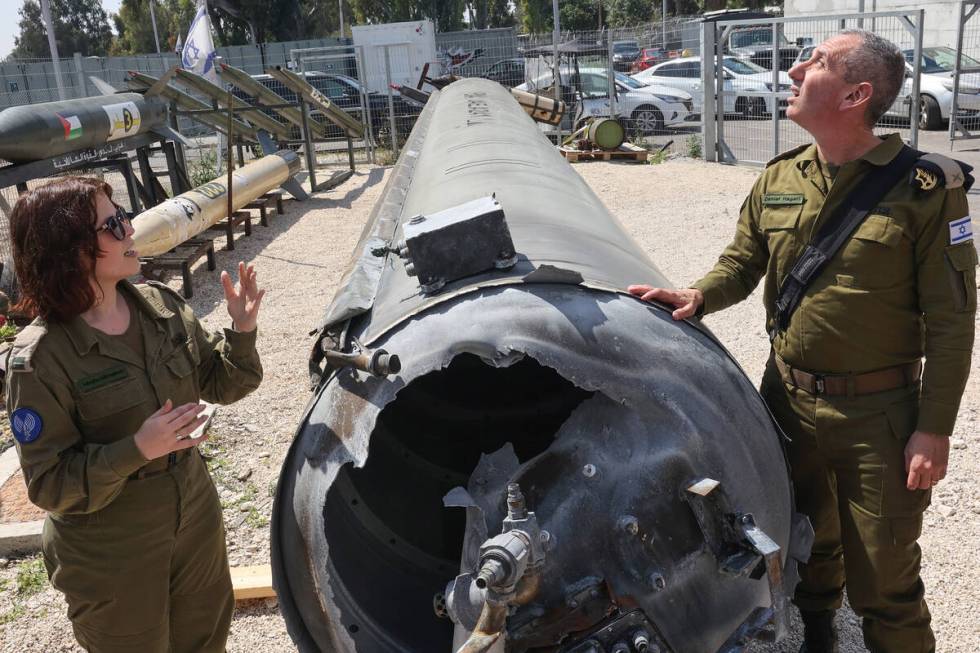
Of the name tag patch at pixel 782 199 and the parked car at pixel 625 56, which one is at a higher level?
the parked car at pixel 625 56

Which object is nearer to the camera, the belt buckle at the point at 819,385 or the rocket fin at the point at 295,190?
the belt buckle at the point at 819,385

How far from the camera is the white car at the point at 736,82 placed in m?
12.4

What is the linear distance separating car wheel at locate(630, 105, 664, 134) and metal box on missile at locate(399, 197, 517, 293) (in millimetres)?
15133

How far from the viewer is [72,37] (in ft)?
190

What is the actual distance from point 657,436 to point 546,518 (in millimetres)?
327

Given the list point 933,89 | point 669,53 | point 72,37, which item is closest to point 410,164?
point 933,89

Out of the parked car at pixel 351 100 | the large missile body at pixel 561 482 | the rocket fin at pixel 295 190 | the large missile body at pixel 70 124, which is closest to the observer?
the large missile body at pixel 561 482

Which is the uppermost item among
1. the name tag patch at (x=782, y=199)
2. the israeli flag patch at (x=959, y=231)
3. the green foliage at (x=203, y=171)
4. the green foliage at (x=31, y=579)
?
the name tag patch at (x=782, y=199)

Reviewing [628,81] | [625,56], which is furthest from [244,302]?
[625,56]

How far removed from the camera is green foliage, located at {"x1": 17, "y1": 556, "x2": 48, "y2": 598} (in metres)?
3.47

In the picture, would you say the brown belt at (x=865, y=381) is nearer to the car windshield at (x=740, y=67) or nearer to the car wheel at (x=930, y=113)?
the car wheel at (x=930, y=113)

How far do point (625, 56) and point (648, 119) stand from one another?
7221 mm

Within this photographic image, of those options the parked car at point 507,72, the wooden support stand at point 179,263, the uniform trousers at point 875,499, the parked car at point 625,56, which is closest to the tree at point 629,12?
the parked car at point 625,56

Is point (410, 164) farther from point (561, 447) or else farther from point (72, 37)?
point (72, 37)
